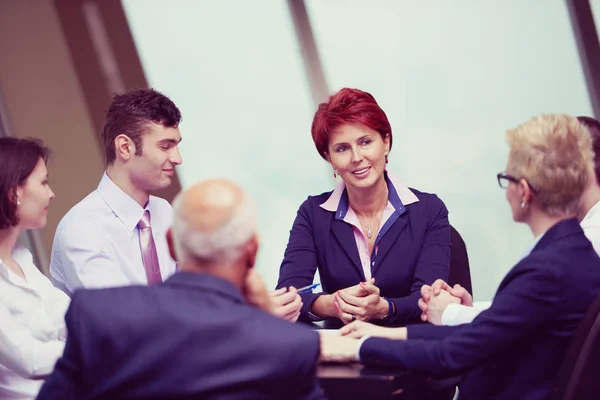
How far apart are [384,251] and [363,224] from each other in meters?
0.18

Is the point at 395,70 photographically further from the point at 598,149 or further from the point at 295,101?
the point at 598,149

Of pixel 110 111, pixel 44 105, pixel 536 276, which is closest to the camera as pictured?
pixel 536 276

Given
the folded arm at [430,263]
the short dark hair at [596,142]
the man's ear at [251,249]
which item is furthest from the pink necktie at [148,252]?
the short dark hair at [596,142]

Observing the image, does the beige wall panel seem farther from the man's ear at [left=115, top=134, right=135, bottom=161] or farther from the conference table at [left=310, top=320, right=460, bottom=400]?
the conference table at [left=310, top=320, right=460, bottom=400]

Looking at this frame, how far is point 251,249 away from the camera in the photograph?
163cm

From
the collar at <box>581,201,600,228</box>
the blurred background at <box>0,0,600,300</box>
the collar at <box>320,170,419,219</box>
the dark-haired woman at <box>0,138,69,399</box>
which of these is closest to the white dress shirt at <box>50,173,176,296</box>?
the dark-haired woman at <box>0,138,69,399</box>

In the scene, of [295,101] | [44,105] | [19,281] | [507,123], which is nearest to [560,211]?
[19,281]

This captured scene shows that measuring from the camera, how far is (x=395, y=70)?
5.25 meters

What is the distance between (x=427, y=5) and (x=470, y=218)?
1.42 m

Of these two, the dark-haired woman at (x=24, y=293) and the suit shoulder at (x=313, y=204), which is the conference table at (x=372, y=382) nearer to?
the dark-haired woman at (x=24, y=293)

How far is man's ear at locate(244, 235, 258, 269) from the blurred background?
11.9 feet

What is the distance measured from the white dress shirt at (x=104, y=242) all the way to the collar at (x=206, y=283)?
124cm

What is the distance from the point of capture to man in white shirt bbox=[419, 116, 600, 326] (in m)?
2.45

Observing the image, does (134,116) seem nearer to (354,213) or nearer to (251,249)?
(354,213)
